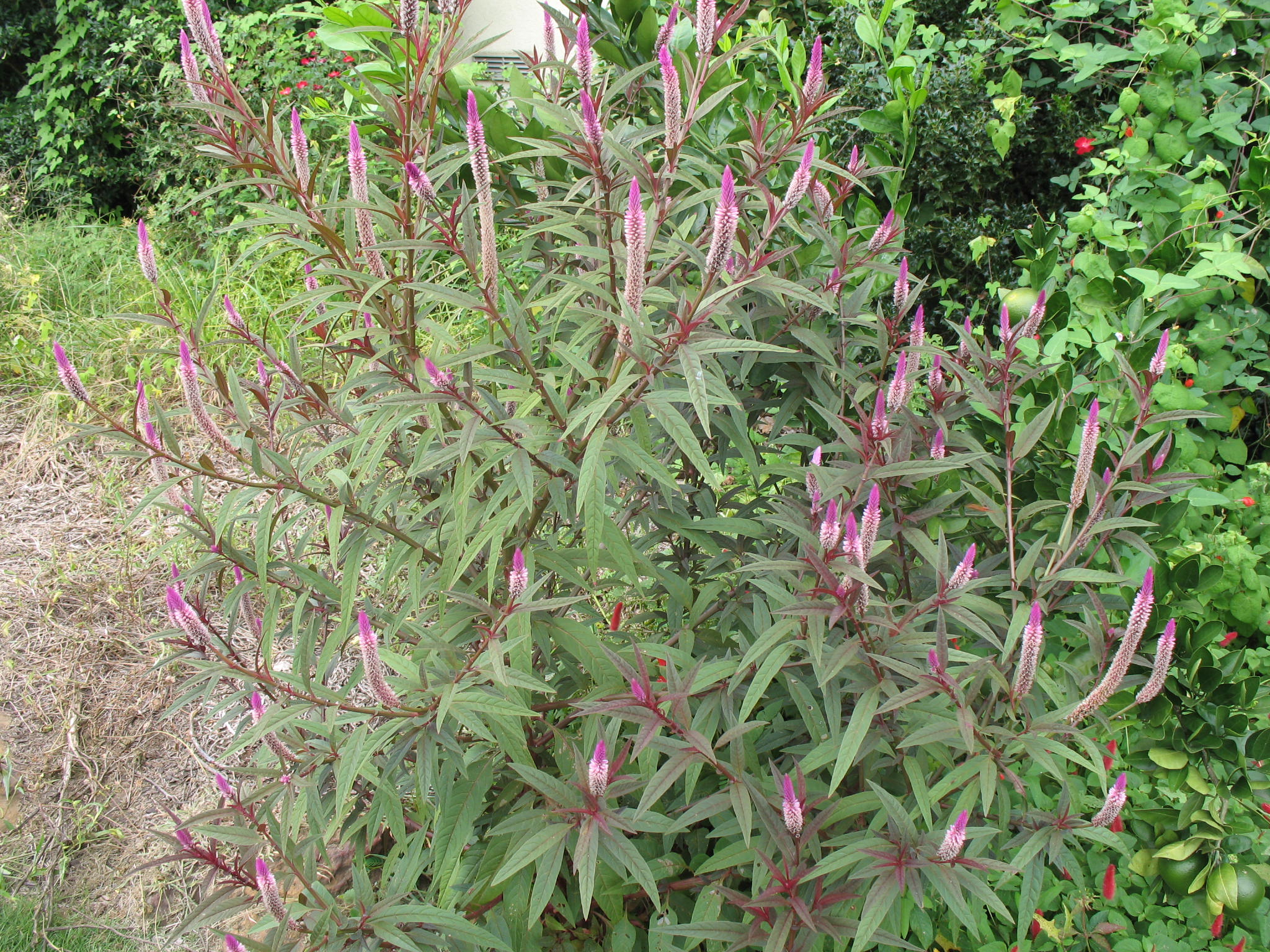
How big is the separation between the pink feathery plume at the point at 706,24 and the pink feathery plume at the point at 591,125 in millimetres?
203

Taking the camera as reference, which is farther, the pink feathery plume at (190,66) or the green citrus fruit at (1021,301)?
the green citrus fruit at (1021,301)

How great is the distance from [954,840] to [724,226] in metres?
0.92

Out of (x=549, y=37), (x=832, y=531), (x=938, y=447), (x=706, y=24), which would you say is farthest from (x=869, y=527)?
(x=549, y=37)

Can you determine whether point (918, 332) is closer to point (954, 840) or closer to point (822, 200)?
point (822, 200)

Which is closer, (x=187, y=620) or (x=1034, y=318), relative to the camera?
(x=187, y=620)

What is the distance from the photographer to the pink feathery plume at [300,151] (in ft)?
5.49

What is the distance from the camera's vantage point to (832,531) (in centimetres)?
141

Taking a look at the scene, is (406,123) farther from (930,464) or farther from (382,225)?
(930,464)

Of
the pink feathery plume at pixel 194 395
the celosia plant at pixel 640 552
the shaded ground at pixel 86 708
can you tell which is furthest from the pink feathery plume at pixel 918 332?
the shaded ground at pixel 86 708

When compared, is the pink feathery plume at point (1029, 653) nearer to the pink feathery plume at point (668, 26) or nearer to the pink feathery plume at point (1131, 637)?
the pink feathery plume at point (1131, 637)

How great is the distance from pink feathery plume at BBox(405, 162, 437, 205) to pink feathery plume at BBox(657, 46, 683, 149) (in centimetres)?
40

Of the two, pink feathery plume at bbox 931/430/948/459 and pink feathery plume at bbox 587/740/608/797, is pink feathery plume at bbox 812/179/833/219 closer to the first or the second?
pink feathery plume at bbox 931/430/948/459

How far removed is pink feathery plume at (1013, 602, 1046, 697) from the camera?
1346mm

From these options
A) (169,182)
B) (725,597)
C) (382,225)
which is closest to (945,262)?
(725,597)
